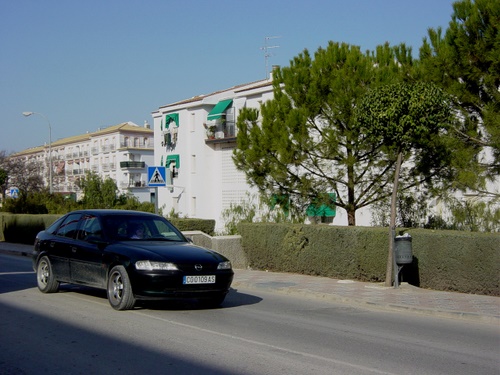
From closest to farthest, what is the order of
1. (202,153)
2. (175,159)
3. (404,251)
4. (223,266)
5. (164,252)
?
(164,252)
(223,266)
(404,251)
(202,153)
(175,159)

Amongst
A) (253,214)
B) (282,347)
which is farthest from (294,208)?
(282,347)

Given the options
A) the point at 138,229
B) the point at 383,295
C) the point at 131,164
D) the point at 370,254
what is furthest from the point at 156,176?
the point at 131,164

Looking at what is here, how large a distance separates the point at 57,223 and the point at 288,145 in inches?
303

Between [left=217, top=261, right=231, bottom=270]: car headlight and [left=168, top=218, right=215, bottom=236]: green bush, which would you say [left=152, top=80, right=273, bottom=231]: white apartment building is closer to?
[left=168, top=218, right=215, bottom=236]: green bush

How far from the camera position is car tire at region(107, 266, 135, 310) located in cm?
1065

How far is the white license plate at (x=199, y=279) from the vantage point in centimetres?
1059

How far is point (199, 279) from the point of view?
35.2ft

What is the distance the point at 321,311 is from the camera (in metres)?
11.7

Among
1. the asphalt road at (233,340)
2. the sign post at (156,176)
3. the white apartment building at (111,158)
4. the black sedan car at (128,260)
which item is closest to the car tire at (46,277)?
the black sedan car at (128,260)

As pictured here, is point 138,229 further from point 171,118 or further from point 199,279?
point 171,118

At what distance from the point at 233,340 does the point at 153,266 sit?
7.95ft

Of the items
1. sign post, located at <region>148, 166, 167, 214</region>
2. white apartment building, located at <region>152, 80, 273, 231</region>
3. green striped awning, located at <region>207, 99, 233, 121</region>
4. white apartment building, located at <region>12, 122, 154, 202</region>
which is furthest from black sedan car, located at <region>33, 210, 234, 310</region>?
white apartment building, located at <region>12, 122, 154, 202</region>

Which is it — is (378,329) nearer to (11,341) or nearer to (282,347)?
(282,347)

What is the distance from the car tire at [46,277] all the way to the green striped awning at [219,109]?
39.6 metres
